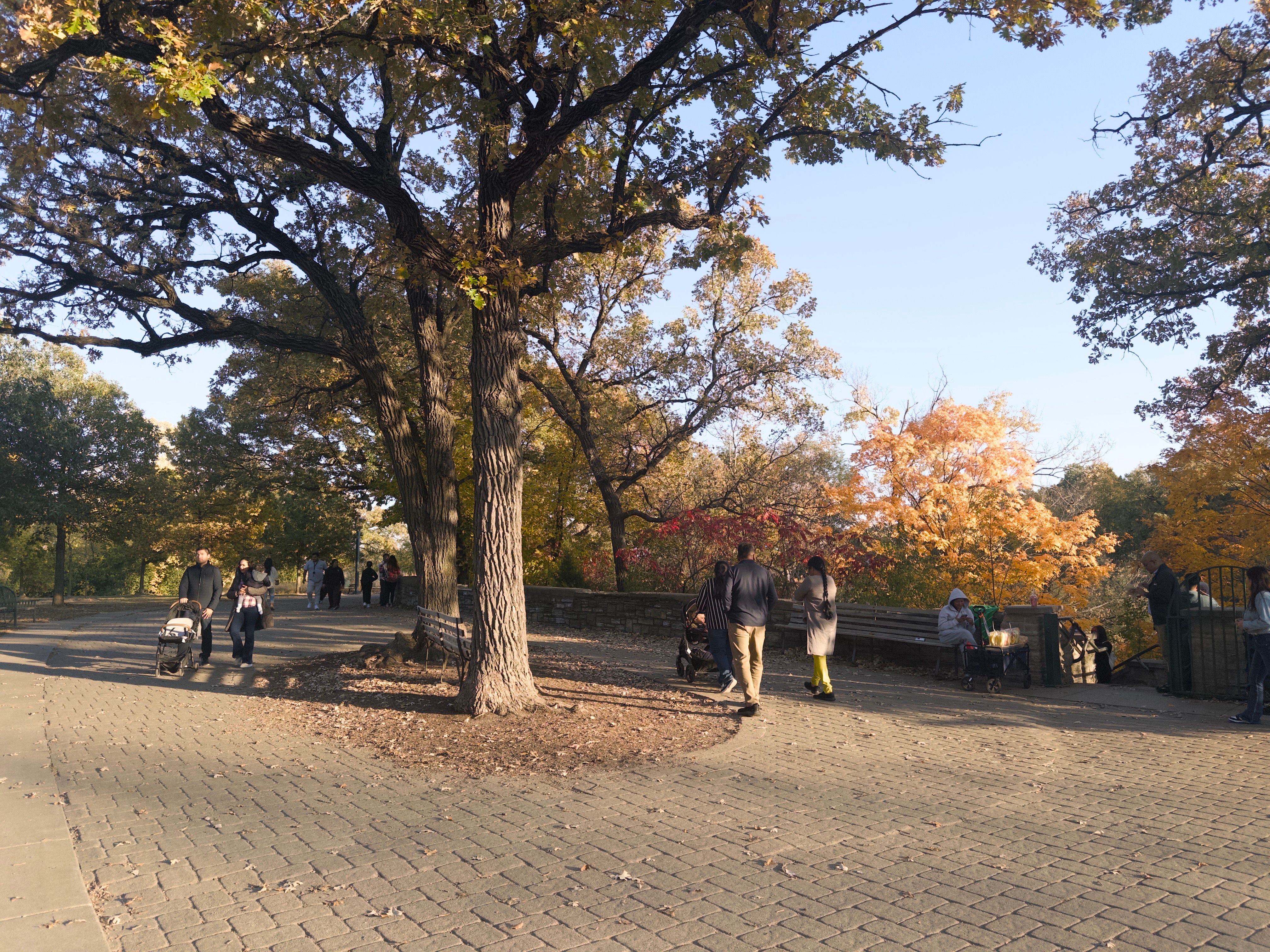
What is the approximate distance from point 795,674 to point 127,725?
836 centimetres

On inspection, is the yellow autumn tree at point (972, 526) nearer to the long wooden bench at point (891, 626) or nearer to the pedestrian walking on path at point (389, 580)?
the long wooden bench at point (891, 626)

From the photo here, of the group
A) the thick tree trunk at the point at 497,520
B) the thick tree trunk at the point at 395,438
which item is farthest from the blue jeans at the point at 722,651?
the thick tree trunk at the point at 395,438

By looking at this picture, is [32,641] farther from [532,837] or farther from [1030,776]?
[1030,776]

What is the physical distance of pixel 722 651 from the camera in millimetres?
10758

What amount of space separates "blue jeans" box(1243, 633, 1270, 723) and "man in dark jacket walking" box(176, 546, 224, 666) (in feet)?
42.6

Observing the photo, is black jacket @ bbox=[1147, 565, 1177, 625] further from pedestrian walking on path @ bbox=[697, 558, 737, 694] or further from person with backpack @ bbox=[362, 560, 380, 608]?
person with backpack @ bbox=[362, 560, 380, 608]

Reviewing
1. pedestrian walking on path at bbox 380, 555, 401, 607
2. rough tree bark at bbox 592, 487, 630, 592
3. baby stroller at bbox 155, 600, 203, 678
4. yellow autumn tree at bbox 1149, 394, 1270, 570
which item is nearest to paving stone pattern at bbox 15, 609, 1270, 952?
baby stroller at bbox 155, 600, 203, 678

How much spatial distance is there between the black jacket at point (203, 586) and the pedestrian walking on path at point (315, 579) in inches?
589

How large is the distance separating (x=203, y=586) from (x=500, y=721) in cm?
695

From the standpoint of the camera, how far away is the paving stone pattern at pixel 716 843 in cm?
398

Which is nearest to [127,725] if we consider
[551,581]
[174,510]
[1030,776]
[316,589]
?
[1030,776]

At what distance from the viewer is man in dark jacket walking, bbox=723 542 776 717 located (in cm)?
946

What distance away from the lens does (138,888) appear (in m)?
4.59


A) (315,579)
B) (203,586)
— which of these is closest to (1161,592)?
(203,586)
